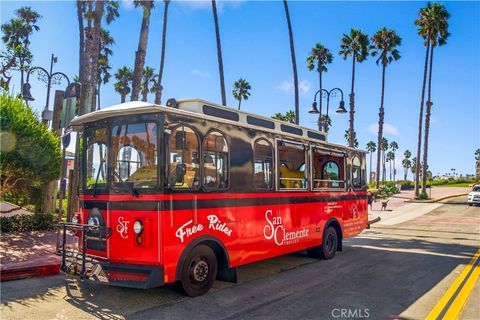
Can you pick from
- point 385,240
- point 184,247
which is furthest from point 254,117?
point 385,240

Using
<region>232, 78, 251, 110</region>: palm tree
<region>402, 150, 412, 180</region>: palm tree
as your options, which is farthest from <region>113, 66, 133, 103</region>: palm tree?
<region>402, 150, 412, 180</region>: palm tree

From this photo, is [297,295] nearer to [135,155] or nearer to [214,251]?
[214,251]

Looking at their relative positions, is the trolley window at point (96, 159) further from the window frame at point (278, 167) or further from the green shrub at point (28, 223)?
the green shrub at point (28, 223)

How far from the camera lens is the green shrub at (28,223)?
13266 mm

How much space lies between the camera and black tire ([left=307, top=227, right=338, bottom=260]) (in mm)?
10403

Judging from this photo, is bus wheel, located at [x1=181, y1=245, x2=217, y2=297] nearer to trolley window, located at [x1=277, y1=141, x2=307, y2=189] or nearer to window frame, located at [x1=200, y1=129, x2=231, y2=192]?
window frame, located at [x1=200, y1=129, x2=231, y2=192]

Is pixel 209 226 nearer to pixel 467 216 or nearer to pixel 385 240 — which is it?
pixel 385 240

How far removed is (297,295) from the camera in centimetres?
695

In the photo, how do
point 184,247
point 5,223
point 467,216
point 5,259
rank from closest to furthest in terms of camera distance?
1. point 184,247
2. point 5,259
3. point 5,223
4. point 467,216

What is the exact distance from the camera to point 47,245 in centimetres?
1111

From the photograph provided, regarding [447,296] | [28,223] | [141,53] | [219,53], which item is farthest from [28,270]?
[219,53]

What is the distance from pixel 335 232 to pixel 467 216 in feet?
60.3

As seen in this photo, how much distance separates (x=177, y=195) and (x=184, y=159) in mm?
593

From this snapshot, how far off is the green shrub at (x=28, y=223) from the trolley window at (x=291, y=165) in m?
9.09
